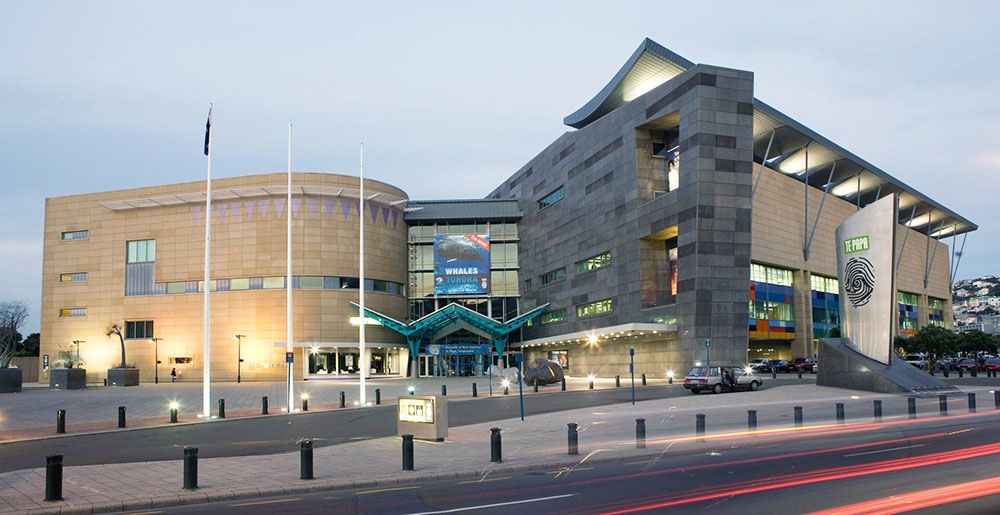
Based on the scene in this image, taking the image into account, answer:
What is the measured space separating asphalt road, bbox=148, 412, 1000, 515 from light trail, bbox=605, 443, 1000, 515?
0.02 m

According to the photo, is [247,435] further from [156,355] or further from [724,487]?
[156,355]

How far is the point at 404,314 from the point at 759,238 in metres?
39.6

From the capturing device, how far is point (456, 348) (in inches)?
3546

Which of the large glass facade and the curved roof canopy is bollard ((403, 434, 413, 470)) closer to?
the curved roof canopy

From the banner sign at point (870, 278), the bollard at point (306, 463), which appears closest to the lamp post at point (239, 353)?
the banner sign at point (870, 278)

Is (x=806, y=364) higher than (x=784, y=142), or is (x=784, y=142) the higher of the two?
(x=784, y=142)

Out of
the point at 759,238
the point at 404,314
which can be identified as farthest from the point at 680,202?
the point at 404,314

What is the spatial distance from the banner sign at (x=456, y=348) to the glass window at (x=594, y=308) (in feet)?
40.2

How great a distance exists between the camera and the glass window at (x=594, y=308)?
7869 centimetres

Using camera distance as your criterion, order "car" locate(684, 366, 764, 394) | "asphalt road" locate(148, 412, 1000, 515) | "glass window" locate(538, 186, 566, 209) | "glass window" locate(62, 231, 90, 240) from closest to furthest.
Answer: "asphalt road" locate(148, 412, 1000, 515) → "car" locate(684, 366, 764, 394) → "glass window" locate(62, 231, 90, 240) → "glass window" locate(538, 186, 566, 209)

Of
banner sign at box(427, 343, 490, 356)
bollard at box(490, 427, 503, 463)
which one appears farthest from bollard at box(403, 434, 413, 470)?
banner sign at box(427, 343, 490, 356)

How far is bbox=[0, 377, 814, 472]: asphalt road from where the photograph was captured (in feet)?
71.7

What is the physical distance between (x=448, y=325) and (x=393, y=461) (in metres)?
69.9

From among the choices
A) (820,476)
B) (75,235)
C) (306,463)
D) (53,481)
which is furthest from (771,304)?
(53,481)
